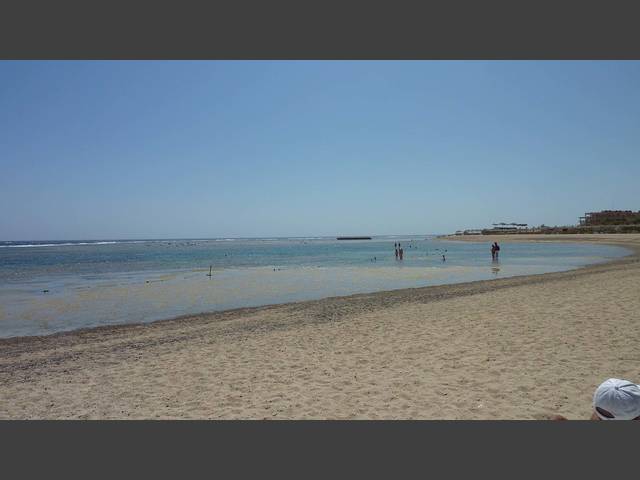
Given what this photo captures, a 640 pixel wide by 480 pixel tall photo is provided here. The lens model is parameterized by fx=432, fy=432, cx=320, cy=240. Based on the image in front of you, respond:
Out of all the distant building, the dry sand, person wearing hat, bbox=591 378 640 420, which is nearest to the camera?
person wearing hat, bbox=591 378 640 420

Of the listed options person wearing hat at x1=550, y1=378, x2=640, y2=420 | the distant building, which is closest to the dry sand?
person wearing hat at x1=550, y1=378, x2=640, y2=420

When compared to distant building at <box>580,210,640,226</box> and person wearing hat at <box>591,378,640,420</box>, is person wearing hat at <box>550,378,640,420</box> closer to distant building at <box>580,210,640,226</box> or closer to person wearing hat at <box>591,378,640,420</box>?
person wearing hat at <box>591,378,640,420</box>

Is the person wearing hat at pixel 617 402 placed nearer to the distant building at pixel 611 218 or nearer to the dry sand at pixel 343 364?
the dry sand at pixel 343 364

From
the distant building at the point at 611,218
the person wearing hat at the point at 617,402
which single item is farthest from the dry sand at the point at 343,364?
the distant building at the point at 611,218

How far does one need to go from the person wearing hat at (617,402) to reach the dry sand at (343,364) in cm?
103

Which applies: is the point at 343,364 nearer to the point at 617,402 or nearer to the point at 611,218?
the point at 617,402

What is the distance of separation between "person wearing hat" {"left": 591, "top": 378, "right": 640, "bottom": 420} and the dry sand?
3.38ft

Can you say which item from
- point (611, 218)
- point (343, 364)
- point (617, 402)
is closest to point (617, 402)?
point (617, 402)

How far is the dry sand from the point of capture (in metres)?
6.10

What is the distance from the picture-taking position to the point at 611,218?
390 ft

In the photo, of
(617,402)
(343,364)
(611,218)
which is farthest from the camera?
(611,218)

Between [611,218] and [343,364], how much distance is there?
449ft

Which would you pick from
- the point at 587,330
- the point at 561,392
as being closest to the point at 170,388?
the point at 561,392

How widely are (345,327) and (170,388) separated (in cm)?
546
